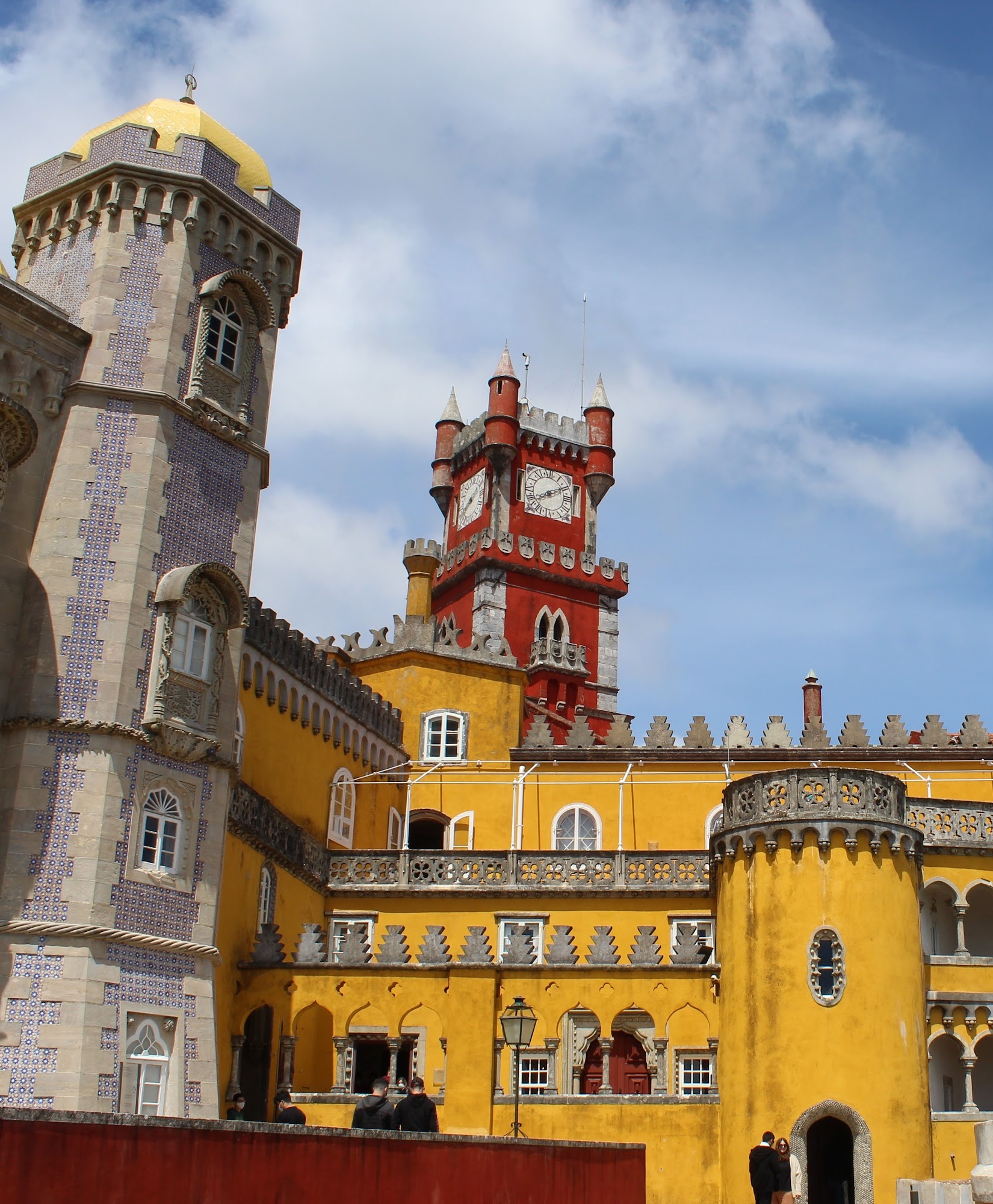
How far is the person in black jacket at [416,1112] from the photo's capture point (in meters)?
16.2

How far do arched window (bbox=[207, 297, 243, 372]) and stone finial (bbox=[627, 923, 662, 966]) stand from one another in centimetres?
1199

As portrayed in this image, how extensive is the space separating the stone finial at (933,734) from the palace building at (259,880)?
8368 mm

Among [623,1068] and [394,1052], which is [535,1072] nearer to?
[394,1052]

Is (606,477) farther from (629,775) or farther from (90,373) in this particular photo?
(90,373)

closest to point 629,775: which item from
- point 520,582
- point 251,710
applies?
point 251,710

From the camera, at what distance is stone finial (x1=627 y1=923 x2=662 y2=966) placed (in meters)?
25.7

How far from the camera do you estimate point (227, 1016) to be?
82.3ft

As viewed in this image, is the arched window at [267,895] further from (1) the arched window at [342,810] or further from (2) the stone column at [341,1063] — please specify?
(1) the arched window at [342,810]

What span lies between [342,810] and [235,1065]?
950 centimetres

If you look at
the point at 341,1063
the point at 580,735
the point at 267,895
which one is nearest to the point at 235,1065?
the point at 341,1063

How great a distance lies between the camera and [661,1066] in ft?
86.8

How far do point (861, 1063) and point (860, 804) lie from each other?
410cm

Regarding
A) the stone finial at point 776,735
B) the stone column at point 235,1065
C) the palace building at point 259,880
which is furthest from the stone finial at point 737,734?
the stone column at point 235,1065

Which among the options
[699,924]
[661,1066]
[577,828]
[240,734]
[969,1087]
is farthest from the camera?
[577,828]
